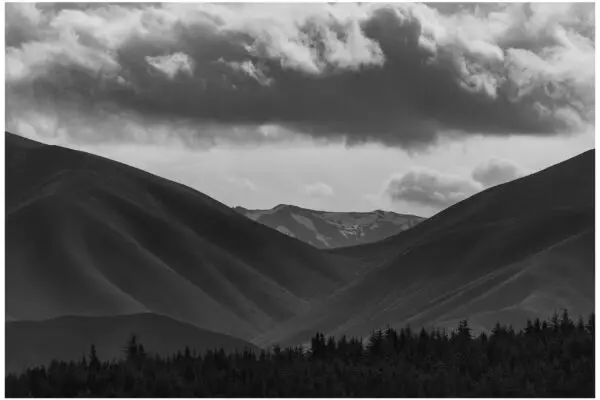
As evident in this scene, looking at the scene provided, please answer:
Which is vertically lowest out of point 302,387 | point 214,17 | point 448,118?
point 302,387

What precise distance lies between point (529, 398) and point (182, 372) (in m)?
32.4

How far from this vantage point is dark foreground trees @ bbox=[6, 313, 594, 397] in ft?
250

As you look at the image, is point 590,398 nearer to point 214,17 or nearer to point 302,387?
point 302,387

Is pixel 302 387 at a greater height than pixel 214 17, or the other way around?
pixel 214 17

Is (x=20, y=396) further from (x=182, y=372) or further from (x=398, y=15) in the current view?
(x=398, y=15)

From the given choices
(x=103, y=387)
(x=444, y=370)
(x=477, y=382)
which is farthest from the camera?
(x=444, y=370)

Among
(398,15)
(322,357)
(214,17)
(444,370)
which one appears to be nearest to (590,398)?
(444,370)

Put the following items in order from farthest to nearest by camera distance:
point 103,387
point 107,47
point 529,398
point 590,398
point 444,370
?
1. point 107,47
2. point 444,370
3. point 103,387
4. point 529,398
5. point 590,398

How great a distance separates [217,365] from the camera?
93562 millimetres

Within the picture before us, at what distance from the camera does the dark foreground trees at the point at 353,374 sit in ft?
250

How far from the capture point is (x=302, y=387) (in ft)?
261

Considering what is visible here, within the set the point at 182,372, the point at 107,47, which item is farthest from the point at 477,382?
the point at 107,47

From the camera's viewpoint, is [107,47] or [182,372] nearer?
[182,372]

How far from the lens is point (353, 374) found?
89.3 meters
